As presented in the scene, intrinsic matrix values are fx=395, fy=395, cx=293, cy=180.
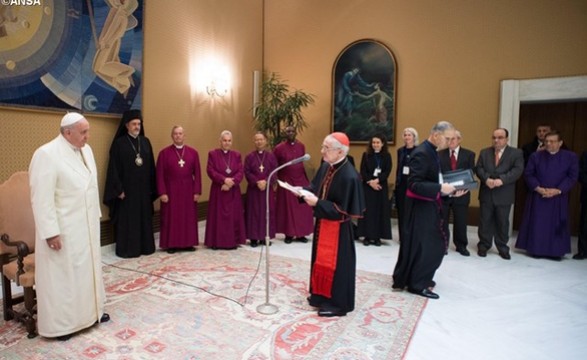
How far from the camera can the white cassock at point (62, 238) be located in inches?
113

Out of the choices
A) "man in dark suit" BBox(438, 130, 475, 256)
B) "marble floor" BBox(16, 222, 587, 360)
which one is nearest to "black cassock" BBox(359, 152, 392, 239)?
"marble floor" BBox(16, 222, 587, 360)

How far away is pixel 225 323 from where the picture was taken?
10.9 ft

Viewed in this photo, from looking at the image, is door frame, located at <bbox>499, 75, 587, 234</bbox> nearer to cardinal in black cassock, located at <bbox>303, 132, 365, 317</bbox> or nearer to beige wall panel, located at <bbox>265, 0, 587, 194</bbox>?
beige wall panel, located at <bbox>265, 0, 587, 194</bbox>

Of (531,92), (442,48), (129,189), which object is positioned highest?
(442,48)

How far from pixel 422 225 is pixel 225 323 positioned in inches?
81.1

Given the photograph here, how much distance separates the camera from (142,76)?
18.7 ft

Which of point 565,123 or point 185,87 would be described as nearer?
point 185,87

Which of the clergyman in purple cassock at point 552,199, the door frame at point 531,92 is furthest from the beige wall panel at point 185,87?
the clergyman in purple cassock at point 552,199

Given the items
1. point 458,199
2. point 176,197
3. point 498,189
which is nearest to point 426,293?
point 458,199

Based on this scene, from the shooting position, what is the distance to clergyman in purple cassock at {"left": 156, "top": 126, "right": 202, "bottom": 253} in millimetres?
5523

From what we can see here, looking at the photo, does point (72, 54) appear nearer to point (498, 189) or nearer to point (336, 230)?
point (336, 230)

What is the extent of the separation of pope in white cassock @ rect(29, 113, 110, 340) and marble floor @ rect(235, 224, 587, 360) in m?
2.52

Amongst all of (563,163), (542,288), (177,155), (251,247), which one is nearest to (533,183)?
(563,163)

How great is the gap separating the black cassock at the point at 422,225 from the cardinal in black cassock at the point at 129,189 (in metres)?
3.40
